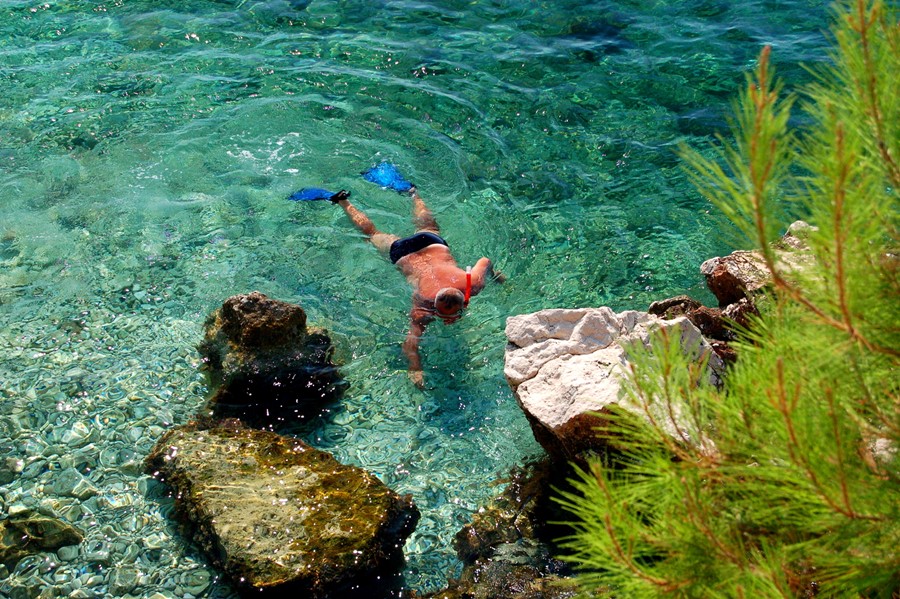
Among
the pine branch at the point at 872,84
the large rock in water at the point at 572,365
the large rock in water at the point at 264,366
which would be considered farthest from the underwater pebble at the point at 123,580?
the pine branch at the point at 872,84

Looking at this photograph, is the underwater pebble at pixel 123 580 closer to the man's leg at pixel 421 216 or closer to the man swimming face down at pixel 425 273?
the man swimming face down at pixel 425 273

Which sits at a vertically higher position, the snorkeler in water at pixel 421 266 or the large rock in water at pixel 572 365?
the large rock in water at pixel 572 365

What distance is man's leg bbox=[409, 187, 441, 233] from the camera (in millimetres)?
8195

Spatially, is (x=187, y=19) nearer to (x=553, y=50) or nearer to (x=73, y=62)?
(x=73, y=62)

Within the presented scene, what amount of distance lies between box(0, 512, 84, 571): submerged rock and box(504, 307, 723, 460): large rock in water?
2975 millimetres

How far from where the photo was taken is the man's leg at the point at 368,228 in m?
8.02

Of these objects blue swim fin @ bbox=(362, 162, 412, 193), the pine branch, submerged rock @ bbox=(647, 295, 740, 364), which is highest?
A: the pine branch

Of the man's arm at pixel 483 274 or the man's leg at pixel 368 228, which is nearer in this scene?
the man's arm at pixel 483 274

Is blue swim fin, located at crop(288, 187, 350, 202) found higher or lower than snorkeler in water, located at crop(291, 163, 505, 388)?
higher

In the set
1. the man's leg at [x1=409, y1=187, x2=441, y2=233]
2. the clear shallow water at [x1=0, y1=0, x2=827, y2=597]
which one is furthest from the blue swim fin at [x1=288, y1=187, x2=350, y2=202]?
the man's leg at [x1=409, y1=187, x2=441, y2=233]

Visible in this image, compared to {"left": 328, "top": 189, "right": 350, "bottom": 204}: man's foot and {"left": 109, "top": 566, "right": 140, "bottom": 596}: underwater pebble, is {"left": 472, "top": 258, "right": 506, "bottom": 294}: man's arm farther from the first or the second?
{"left": 109, "top": 566, "right": 140, "bottom": 596}: underwater pebble

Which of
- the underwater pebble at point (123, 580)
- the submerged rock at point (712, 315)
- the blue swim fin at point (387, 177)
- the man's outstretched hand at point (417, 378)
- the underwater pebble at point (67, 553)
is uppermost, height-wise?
the submerged rock at point (712, 315)

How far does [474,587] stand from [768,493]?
8.47 ft

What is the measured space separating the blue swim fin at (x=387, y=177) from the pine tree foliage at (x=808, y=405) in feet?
19.5
